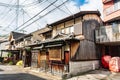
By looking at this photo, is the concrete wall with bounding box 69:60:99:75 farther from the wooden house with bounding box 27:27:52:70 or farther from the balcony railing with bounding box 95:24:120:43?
the wooden house with bounding box 27:27:52:70

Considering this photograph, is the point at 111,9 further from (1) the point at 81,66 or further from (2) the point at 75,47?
(1) the point at 81,66

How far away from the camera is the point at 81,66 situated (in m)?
15.7

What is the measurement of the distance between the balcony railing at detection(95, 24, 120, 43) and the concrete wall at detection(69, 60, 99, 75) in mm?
3138

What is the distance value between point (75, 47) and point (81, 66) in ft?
7.33

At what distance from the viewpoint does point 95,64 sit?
18531 millimetres

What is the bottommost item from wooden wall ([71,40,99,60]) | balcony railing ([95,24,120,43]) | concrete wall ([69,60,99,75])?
concrete wall ([69,60,99,75])

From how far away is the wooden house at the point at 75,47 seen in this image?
15172 mm

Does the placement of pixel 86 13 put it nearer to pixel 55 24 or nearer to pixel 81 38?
pixel 81 38

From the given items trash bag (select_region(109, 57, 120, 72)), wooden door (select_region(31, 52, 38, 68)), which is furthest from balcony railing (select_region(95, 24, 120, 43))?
wooden door (select_region(31, 52, 38, 68))

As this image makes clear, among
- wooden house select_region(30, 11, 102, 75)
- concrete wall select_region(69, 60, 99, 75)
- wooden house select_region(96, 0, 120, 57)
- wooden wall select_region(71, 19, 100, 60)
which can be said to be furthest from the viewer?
wooden house select_region(96, 0, 120, 57)

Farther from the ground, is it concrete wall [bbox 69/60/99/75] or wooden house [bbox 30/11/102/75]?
wooden house [bbox 30/11/102/75]

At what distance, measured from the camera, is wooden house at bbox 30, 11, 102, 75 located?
1517 cm

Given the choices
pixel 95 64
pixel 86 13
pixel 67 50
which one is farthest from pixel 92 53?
pixel 86 13

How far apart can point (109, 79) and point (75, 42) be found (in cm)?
512
